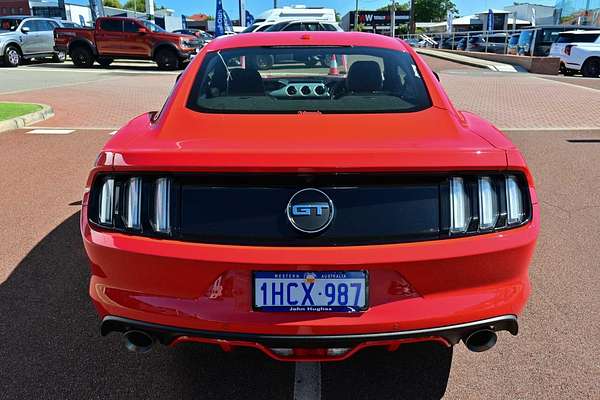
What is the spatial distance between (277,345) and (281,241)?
0.40 metres

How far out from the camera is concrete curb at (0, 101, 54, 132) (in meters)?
8.32

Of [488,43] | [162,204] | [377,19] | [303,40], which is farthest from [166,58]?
[377,19]

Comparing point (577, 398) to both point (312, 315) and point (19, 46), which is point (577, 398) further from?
point (19, 46)

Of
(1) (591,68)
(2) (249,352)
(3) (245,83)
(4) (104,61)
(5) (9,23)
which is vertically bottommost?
(2) (249,352)

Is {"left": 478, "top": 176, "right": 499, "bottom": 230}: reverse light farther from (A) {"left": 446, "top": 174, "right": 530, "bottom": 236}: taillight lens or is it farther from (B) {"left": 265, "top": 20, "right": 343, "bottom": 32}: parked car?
(B) {"left": 265, "top": 20, "right": 343, "bottom": 32}: parked car

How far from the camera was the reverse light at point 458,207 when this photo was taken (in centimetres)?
198

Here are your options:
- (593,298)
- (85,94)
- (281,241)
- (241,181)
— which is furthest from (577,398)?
(85,94)

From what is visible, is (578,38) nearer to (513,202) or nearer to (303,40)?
(303,40)

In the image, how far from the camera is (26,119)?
28.9 ft

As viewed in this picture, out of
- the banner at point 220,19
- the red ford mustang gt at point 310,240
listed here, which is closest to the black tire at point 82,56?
the banner at point 220,19

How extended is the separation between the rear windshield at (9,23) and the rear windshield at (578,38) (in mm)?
22192

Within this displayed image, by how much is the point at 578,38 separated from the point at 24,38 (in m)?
22.5

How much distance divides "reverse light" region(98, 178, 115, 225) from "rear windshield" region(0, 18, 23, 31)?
876 inches

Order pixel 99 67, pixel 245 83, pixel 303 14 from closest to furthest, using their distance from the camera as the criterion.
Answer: pixel 245 83, pixel 303 14, pixel 99 67
